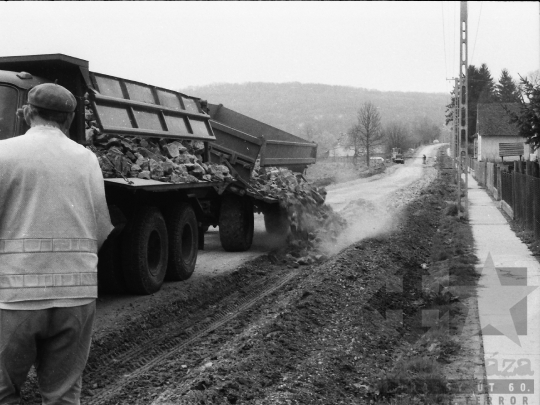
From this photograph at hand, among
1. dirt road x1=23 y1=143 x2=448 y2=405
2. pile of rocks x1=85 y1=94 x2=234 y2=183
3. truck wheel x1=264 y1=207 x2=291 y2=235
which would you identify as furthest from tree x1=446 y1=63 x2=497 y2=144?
dirt road x1=23 y1=143 x2=448 y2=405

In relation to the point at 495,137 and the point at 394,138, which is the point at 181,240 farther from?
the point at 394,138

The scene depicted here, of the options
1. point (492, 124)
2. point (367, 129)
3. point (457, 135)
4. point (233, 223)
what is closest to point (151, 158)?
point (233, 223)

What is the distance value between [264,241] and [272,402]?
9.48m

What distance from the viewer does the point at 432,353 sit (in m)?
6.78

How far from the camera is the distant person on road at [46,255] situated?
3.21 meters

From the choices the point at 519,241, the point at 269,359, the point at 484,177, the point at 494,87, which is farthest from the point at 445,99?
the point at 269,359

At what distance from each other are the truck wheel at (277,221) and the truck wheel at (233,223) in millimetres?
922

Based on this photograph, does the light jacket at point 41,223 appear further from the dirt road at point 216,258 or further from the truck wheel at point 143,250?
the truck wheel at point 143,250

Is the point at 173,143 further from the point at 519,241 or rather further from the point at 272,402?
the point at 519,241

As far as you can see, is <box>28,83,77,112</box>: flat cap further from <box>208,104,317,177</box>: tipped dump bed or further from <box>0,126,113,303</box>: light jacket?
<box>208,104,317,177</box>: tipped dump bed

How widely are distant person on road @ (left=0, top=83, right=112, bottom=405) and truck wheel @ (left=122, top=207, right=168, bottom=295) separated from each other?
5.51 metres

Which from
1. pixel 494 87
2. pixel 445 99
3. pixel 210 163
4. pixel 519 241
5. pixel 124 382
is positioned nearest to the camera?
pixel 124 382

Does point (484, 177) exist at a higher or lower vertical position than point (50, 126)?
lower

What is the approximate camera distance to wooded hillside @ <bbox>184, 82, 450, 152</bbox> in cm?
10975
